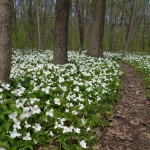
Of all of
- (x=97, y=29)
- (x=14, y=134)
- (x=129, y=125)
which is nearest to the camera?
(x=14, y=134)

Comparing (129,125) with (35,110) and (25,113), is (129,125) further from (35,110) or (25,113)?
(25,113)

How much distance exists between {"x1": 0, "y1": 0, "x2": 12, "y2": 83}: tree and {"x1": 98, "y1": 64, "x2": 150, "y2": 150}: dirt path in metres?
2.28

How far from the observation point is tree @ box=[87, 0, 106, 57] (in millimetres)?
10453

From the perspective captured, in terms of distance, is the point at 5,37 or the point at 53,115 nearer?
the point at 53,115

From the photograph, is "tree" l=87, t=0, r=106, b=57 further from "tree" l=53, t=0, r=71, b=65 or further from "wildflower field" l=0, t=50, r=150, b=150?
"wildflower field" l=0, t=50, r=150, b=150

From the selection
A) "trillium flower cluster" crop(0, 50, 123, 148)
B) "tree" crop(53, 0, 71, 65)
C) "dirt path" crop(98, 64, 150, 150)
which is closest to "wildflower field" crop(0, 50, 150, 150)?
"trillium flower cluster" crop(0, 50, 123, 148)

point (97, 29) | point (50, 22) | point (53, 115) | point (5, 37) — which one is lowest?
point (53, 115)

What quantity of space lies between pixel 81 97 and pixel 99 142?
143 cm

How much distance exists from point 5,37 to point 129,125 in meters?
3.04

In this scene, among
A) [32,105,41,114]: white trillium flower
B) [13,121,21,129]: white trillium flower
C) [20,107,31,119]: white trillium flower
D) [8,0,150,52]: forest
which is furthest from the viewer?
[8,0,150,52]: forest

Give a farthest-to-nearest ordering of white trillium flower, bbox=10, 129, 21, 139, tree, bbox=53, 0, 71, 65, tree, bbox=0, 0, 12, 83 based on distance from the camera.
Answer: tree, bbox=53, 0, 71, 65, tree, bbox=0, 0, 12, 83, white trillium flower, bbox=10, 129, 21, 139

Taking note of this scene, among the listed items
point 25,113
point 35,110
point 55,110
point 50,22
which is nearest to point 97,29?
point 55,110

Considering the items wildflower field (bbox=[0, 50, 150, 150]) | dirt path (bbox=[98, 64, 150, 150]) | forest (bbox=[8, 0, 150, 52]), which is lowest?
dirt path (bbox=[98, 64, 150, 150])

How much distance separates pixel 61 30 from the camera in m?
7.48
